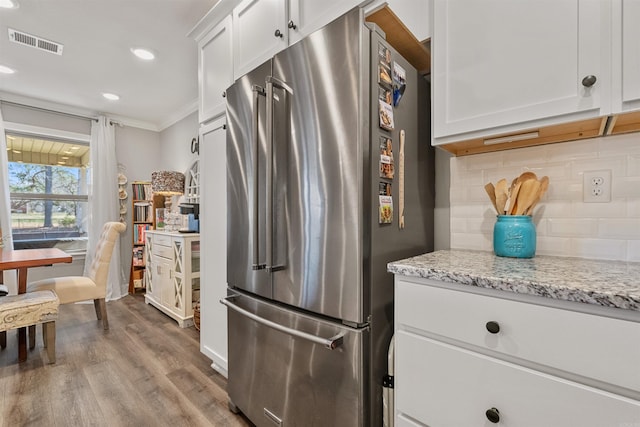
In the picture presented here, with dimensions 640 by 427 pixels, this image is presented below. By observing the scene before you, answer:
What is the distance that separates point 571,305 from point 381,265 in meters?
0.53

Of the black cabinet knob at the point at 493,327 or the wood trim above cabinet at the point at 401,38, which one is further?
the wood trim above cabinet at the point at 401,38

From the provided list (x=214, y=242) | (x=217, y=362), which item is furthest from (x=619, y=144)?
(x=217, y=362)

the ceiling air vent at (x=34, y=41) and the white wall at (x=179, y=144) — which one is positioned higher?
the ceiling air vent at (x=34, y=41)

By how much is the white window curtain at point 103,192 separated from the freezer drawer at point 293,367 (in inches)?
139

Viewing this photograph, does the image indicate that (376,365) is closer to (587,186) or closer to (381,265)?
(381,265)

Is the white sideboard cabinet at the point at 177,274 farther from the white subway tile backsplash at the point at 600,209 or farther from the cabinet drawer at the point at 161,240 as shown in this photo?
the white subway tile backsplash at the point at 600,209

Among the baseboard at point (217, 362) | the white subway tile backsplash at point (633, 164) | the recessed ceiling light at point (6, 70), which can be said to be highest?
the recessed ceiling light at point (6, 70)

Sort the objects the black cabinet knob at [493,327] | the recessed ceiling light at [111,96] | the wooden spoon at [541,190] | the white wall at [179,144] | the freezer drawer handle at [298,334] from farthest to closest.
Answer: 1. the white wall at [179,144]
2. the recessed ceiling light at [111,96]
3. the wooden spoon at [541,190]
4. the freezer drawer handle at [298,334]
5. the black cabinet knob at [493,327]

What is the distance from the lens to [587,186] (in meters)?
1.10

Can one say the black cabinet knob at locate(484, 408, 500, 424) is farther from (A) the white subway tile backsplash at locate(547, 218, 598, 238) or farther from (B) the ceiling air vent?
(B) the ceiling air vent

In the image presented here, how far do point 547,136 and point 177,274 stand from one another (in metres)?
3.28

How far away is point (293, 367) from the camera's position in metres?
1.20

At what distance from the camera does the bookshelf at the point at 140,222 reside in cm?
432

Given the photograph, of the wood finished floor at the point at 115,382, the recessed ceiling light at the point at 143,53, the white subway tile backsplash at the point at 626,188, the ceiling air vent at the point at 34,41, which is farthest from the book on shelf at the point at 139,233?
the white subway tile backsplash at the point at 626,188
